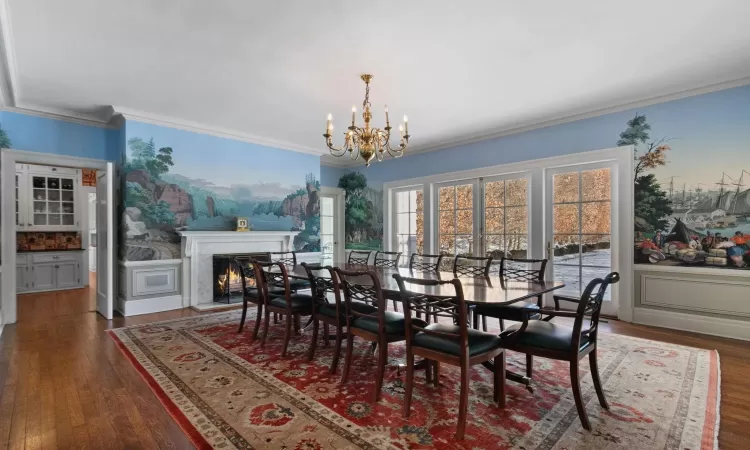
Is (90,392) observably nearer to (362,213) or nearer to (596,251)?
(596,251)

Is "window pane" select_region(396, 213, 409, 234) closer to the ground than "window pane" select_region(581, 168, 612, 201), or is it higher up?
closer to the ground

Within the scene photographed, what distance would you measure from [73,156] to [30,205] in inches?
119

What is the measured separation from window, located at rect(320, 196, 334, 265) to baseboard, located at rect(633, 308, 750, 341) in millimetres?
5380

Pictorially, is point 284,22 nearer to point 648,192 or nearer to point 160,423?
point 160,423

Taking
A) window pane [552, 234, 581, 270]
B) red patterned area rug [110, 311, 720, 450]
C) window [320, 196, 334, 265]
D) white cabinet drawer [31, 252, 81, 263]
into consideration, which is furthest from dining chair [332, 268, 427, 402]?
white cabinet drawer [31, 252, 81, 263]

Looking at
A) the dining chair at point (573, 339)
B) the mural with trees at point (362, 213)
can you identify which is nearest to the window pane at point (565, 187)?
the dining chair at point (573, 339)

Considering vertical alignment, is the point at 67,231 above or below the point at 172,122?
below

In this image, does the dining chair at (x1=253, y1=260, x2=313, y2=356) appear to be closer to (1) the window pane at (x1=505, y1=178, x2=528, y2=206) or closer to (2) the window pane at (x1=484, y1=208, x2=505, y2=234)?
(2) the window pane at (x1=484, y1=208, x2=505, y2=234)

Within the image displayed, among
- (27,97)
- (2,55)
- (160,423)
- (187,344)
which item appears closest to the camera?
(160,423)

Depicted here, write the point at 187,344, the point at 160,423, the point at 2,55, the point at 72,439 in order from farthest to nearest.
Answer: the point at 187,344
the point at 2,55
the point at 160,423
the point at 72,439

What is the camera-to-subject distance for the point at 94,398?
2.47m

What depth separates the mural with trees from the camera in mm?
7430

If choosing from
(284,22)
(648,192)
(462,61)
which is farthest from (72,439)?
(648,192)

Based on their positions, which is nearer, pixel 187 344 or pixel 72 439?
pixel 72 439
